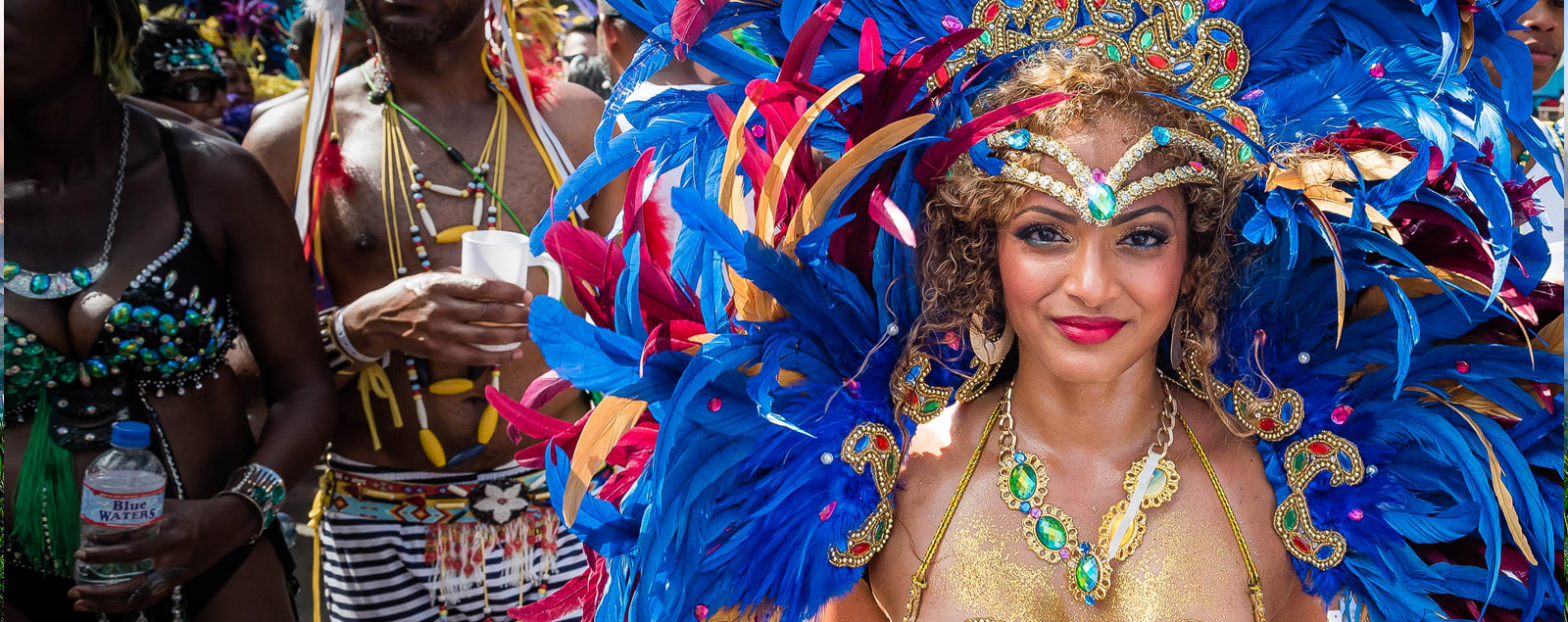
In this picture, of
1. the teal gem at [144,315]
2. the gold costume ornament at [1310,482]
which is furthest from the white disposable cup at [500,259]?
the gold costume ornament at [1310,482]

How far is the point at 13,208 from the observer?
2.20 m

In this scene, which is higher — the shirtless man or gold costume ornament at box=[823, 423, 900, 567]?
gold costume ornament at box=[823, 423, 900, 567]

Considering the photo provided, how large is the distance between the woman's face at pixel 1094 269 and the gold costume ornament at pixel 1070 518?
0.18 m

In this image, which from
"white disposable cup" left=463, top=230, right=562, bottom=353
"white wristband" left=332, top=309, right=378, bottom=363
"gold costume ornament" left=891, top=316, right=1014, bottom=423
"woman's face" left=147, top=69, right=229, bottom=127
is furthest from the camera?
"woman's face" left=147, top=69, right=229, bottom=127

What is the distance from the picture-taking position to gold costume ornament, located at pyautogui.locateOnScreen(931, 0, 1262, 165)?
1.76m

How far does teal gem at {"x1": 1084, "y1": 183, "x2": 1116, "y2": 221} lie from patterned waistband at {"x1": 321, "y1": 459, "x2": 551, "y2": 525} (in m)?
1.63

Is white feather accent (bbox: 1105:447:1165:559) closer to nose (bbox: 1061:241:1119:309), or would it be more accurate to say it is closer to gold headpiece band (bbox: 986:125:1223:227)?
nose (bbox: 1061:241:1119:309)

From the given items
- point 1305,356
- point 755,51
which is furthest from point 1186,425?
point 755,51

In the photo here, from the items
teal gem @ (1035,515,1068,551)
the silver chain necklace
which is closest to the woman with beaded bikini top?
the silver chain necklace

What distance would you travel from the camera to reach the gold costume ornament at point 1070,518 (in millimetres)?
1792

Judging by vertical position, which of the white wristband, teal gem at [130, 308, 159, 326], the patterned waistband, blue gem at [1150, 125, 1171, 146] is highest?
blue gem at [1150, 125, 1171, 146]

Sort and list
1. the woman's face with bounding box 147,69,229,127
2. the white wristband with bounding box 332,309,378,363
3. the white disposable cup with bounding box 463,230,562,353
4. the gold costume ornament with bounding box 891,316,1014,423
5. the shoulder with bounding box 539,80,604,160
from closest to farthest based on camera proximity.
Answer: the gold costume ornament with bounding box 891,316,1014,423 → the white disposable cup with bounding box 463,230,562,353 → the white wristband with bounding box 332,309,378,363 → the shoulder with bounding box 539,80,604,160 → the woman's face with bounding box 147,69,229,127

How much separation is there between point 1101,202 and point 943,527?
53 cm

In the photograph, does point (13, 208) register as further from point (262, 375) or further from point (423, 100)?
point (423, 100)
